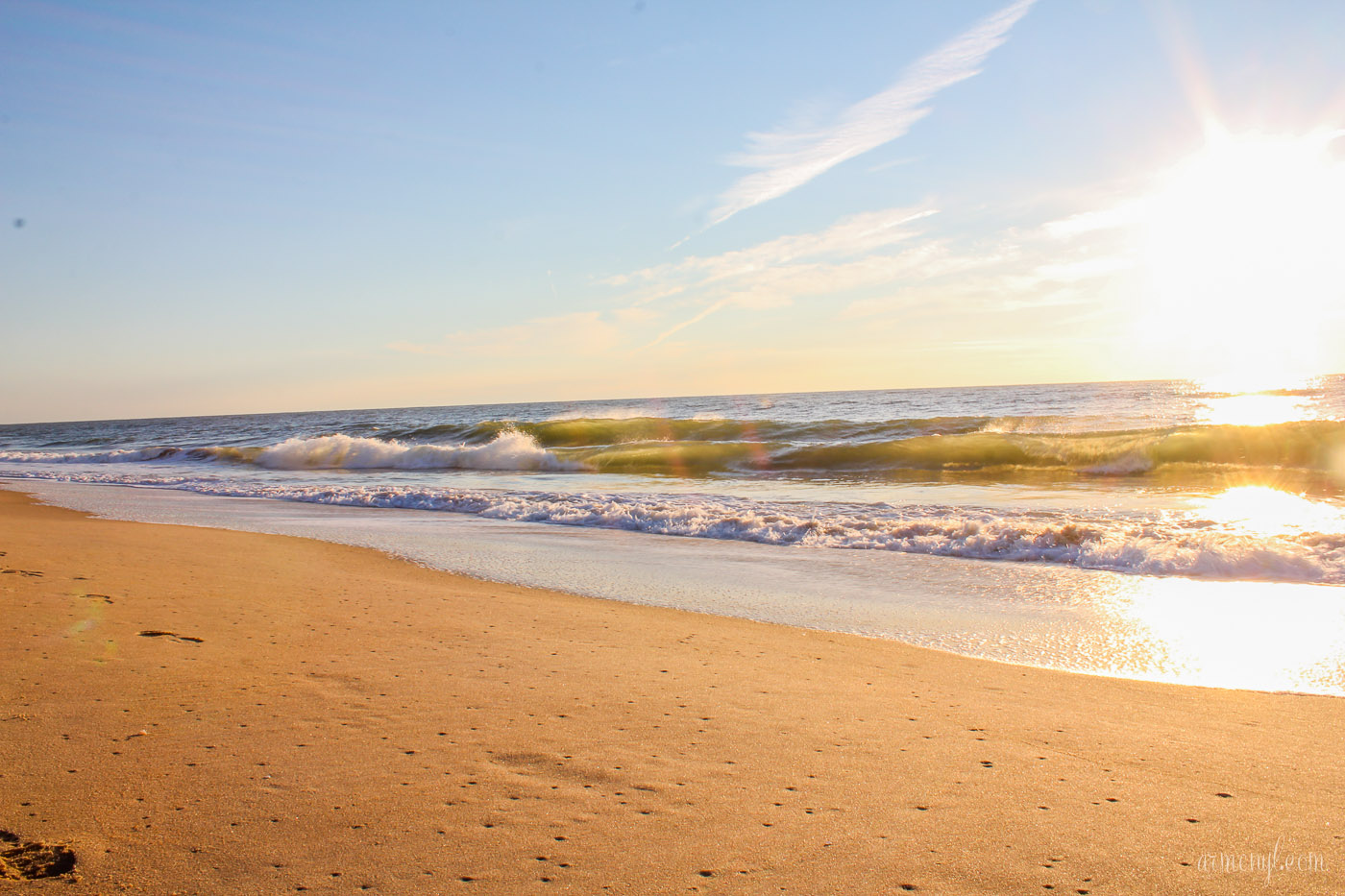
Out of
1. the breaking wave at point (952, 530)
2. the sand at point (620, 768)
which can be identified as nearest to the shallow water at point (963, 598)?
the breaking wave at point (952, 530)

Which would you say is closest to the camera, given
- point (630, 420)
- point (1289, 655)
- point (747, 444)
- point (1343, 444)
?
point (1289, 655)

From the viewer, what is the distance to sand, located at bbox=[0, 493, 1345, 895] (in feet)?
6.80

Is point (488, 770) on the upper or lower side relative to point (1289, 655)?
upper

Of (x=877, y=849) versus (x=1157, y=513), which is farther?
(x=1157, y=513)

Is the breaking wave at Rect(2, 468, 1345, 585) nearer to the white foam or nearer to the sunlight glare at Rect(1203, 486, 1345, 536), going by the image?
the sunlight glare at Rect(1203, 486, 1345, 536)

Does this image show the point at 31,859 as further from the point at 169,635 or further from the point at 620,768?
the point at 169,635

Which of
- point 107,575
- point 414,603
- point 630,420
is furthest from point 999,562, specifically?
point 630,420

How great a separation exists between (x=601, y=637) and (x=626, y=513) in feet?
19.9

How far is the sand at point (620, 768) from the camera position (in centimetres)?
207

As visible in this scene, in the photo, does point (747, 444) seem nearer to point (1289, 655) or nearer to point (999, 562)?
point (999, 562)

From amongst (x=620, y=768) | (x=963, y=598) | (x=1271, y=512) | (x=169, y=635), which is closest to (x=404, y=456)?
(x=169, y=635)

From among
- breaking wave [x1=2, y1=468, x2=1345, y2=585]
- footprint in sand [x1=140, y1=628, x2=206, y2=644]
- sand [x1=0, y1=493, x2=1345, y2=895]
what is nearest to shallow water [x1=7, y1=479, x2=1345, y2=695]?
breaking wave [x1=2, y1=468, x2=1345, y2=585]

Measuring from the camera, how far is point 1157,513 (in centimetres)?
954

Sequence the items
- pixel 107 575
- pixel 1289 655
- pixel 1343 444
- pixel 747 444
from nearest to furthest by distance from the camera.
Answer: pixel 1289 655 → pixel 107 575 → pixel 1343 444 → pixel 747 444
